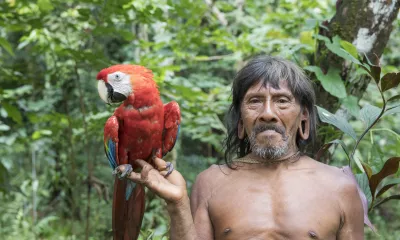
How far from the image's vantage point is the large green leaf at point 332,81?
230 cm

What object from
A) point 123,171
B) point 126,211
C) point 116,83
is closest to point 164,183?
point 123,171

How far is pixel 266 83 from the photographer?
1.74 meters

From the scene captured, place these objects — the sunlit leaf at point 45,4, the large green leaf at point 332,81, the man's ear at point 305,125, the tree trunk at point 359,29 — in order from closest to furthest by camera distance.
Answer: the man's ear at point 305,125, the large green leaf at point 332,81, the tree trunk at point 359,29, the sunlit leaf at point 45,4

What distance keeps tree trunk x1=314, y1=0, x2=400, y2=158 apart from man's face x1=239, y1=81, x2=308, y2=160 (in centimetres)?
68

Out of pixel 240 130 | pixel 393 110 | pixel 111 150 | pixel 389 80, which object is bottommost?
pixel 111 150

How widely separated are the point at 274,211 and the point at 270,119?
0.30 meters

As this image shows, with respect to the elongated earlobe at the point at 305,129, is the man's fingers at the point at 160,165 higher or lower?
lower

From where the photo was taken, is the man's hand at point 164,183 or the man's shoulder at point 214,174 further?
the man's shoulder at point 214,174

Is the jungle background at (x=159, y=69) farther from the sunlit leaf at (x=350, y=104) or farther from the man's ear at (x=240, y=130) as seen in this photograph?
the man's ear at (x=240, y=130)

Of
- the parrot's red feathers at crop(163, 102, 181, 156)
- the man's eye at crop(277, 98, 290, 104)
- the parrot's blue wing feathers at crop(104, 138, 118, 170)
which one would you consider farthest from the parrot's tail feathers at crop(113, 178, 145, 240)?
the man's eye at crop(277, 98, 290, 104)

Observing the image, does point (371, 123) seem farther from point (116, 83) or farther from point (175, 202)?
point (116, 83)

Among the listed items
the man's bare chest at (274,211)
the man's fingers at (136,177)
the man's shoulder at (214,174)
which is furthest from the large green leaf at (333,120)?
the man's fingers at (136,177)

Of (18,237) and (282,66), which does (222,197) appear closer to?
(282,66)

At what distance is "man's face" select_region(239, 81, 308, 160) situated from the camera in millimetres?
1685
